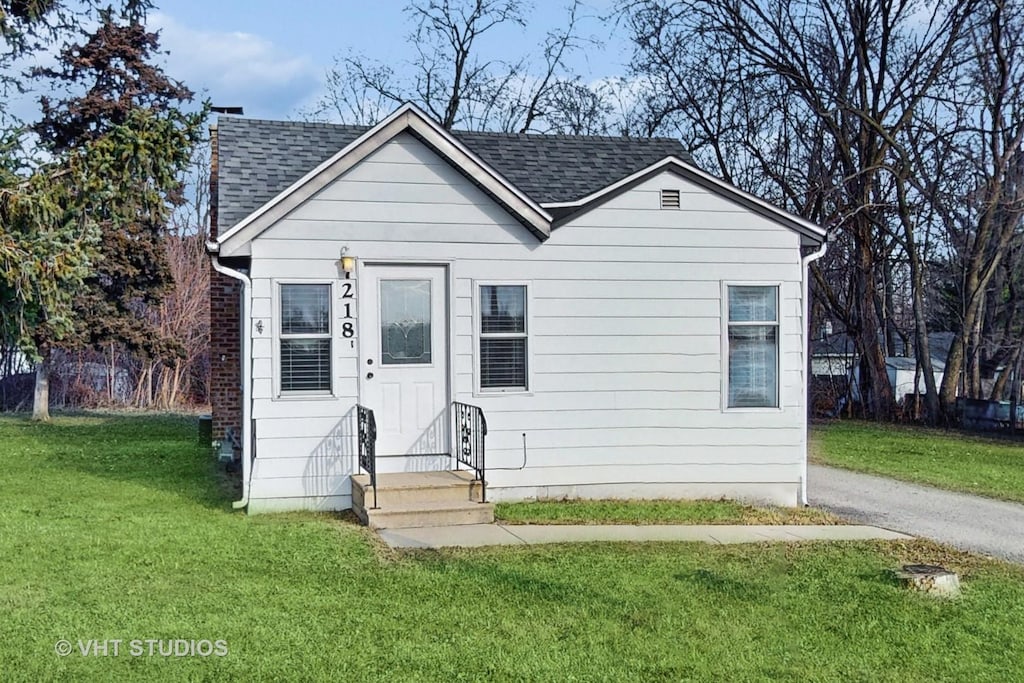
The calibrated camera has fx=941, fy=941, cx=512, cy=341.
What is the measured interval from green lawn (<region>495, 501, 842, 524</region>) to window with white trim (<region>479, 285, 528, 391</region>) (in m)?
1.31

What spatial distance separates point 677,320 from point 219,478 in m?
5.74

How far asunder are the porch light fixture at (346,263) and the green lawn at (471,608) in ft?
8.01

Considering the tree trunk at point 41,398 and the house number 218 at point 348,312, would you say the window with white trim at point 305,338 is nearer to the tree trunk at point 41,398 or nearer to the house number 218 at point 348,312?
the house number 218 at point 348,312

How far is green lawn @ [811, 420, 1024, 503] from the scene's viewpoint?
499 inches

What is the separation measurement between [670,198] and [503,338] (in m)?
2.41

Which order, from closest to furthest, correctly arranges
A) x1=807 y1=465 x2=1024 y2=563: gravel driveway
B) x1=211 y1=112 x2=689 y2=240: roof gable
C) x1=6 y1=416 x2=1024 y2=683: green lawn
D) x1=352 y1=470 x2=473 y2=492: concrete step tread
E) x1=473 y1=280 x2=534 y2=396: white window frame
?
x1=6 y1=416 x2=1024 y2=683: green lawn < x1=807 y1=465 x2=1024 y2=563: gravel driveway < x1=352 y1=470 x2=473 y2=492: concrete step tread < x1=473 y1=280 x2=534 y2=396: white window frame < x1=211 y1=112 x2=689 y2=240: roof gable

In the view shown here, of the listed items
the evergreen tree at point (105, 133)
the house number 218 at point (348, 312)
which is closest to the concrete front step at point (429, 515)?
the house number 218 at point (348, 312)

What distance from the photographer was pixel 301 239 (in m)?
9.27

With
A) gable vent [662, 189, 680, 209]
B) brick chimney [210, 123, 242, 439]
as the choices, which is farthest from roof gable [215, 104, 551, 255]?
brick chimney [210, 123, 242, 439]

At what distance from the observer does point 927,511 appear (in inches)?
403

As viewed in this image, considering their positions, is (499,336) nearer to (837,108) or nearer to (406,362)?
(406,362)

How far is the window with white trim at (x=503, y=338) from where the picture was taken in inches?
389
